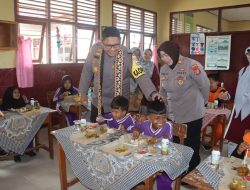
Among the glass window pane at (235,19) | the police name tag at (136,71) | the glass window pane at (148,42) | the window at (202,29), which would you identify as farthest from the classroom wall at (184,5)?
the police name tag at (136,71)

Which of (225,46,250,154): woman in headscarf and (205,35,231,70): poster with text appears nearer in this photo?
(225,46,250,154): woman in headscarf

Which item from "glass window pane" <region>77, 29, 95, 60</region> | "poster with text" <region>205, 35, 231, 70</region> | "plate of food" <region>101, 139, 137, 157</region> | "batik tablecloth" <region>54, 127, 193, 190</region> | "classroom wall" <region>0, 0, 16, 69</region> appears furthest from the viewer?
"poster with text" <region>205, 35, 231, 70</region>

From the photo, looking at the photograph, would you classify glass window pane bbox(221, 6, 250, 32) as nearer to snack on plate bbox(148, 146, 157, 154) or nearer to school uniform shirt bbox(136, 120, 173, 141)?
school uniform shirt bbox(136, 120, 173, 141)

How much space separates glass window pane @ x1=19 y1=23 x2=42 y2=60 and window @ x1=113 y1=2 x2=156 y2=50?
2.06 m

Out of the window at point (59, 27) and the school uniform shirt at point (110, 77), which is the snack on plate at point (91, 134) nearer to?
the school uniform shirt at point (110, 77)

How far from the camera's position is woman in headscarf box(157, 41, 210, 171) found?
8.77ft

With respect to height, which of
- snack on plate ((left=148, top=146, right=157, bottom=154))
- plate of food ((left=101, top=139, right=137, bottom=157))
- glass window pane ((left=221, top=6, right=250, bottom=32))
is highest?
glass window pane ((left=221, top=6, right=250, bottom=32))

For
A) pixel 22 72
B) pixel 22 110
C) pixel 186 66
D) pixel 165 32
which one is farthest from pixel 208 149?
pixel 165 32

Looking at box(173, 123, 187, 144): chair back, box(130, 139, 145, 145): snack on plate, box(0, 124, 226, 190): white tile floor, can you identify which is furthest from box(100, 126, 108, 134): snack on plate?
box(0, 124, 226, 190): white tile floor

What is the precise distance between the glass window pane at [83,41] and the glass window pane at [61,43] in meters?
0.22

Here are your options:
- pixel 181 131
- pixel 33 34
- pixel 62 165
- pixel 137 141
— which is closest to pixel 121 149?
pixel 137 141

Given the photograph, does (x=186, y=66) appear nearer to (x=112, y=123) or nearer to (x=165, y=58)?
(x=165, y=58)

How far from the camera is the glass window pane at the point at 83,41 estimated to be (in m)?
6.14

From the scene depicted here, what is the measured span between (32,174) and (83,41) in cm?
351
